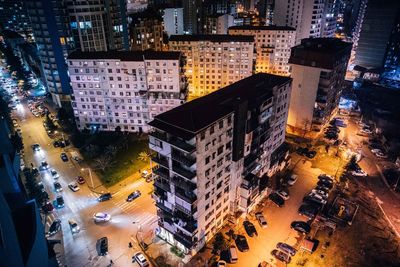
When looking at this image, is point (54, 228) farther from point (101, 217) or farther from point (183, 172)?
point (183, 172)

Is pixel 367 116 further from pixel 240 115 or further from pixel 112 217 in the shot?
pixel 112 217

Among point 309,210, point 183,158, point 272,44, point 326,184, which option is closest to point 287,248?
point 309,210

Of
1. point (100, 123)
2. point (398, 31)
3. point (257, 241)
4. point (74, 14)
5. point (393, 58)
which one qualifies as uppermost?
point (74, 14)

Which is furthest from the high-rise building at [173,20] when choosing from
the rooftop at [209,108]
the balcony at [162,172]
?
the balcony at [162,172]

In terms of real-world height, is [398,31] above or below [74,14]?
below

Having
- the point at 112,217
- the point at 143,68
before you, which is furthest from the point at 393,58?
the point at 112,217

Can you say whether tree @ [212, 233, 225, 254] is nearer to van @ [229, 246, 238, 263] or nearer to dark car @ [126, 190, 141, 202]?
van @ [229, 246, 238, 263]

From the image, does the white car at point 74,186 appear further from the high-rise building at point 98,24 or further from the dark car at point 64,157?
the high-rise building at point 98,24
